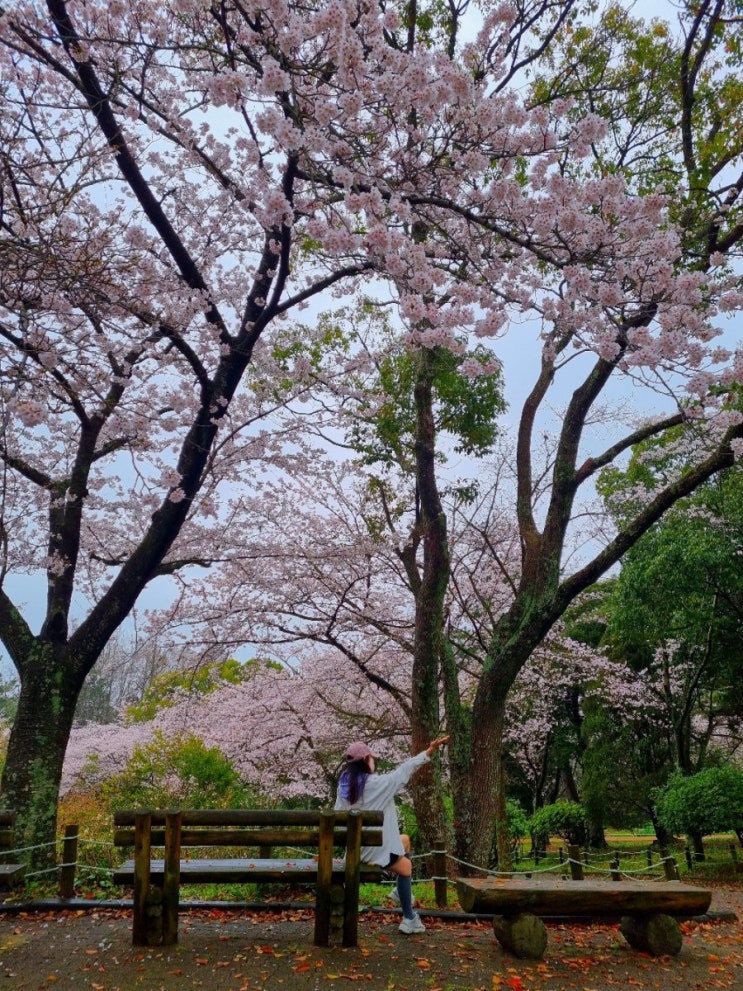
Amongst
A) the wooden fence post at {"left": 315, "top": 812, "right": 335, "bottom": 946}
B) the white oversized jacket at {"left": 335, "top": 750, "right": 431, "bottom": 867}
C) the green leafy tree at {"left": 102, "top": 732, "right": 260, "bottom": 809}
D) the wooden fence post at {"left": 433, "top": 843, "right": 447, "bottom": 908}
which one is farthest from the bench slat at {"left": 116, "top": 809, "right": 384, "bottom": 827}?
the green leafy tree at {"left": 102, "top": 732, "right": 260, "bottom": 809}

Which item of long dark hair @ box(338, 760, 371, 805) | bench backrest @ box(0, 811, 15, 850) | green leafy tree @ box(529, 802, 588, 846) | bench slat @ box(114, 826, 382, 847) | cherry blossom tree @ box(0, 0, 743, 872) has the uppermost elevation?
cherry blossom tree @ box(0, 0, 743, 872)

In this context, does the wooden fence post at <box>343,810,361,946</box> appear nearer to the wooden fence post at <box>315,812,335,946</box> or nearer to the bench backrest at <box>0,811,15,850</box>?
the wooden fence post at <box>315,812,335,946</box>

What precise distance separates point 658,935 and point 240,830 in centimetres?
294

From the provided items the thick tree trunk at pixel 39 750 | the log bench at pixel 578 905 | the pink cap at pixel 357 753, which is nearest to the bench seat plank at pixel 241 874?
the pink cap at pixel 357 753

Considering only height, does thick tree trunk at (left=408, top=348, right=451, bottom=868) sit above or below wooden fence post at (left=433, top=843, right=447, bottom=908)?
above

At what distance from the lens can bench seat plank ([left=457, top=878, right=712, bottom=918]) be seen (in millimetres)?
4238

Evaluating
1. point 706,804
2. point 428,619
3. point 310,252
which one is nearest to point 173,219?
point 310,252

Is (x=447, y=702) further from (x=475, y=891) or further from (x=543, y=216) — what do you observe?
(x=543, y=216)

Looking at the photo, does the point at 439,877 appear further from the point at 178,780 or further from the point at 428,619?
the point at 178,780

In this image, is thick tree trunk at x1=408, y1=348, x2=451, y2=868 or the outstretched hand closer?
the outstretched hand

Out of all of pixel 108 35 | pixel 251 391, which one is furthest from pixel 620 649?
pixel 108 35

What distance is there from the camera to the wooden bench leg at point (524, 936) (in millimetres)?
4352

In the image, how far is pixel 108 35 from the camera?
15.8ft

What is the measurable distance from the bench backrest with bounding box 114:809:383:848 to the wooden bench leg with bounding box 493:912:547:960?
103 centimetres
